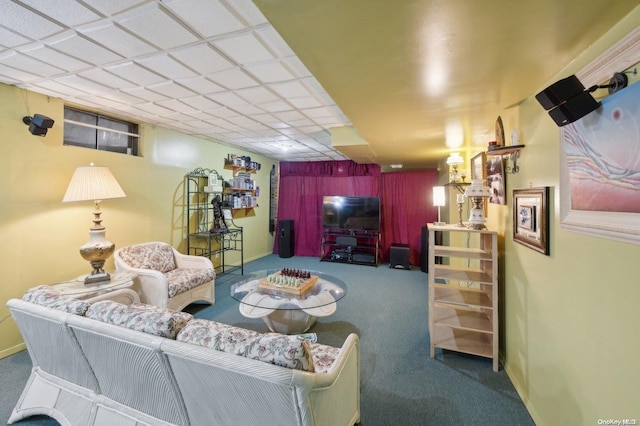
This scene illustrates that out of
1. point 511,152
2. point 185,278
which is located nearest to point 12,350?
point 185,278

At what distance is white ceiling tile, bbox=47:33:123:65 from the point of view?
1.57 meters

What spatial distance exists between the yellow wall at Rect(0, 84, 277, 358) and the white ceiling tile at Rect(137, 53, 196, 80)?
1.54 metres

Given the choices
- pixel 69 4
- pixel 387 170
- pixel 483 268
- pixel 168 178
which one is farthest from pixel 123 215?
pixel 387 170

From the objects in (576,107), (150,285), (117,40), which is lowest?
(150,285)

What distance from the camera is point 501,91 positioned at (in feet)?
5.14

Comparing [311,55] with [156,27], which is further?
[156,27]

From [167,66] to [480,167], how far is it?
2.94 meters

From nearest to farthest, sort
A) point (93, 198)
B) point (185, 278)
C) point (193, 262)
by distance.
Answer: point (93, 198)
point (185, 278)
point (193, 262)

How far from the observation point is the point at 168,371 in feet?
3.82

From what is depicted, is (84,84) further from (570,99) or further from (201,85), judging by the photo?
(570,99)

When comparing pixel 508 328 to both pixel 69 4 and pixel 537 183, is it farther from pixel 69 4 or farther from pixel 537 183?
pixel 69 4

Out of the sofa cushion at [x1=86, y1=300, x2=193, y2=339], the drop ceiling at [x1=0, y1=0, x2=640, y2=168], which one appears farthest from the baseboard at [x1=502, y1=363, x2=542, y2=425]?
the sofa cushion at [x1=86, y1=300, x2=193, y2=339]

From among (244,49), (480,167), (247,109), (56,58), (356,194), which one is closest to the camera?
(244,49)

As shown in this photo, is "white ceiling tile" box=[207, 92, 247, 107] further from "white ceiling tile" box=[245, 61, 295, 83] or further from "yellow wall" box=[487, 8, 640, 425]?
"yellow wall" box=[487, 8, 640, 425]
